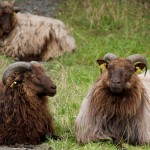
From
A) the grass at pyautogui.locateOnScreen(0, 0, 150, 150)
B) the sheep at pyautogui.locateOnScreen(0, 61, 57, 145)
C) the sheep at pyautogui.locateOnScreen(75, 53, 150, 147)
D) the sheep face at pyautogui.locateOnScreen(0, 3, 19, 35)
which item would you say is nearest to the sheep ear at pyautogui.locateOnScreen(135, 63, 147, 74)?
the sheep at pyautogui.locateOnScreen(75, 53, 150, 147)

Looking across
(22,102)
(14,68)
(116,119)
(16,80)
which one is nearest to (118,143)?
(116,119)

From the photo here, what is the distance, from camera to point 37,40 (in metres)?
18.4

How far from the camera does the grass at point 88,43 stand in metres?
13.2

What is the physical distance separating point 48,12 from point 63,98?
9.08 meters

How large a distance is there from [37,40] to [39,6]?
13.8 ft

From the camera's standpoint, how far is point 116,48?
1900 cm

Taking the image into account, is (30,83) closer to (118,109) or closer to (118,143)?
(118,109)

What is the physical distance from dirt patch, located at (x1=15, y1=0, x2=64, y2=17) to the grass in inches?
9.7

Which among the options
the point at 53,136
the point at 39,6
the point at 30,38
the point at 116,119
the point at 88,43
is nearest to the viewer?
the point at 116,119

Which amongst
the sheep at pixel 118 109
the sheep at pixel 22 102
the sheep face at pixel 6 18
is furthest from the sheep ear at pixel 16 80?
the sheep face at pixel 6 18

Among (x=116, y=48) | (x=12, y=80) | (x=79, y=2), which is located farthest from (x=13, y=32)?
(x=12, y=80)

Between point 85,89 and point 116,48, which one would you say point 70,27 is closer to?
point 116,48

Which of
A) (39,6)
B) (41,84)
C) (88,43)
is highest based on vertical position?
(39,6)

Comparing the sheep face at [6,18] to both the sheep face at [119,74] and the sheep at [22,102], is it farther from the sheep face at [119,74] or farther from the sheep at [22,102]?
the sheep face at [119,74]
